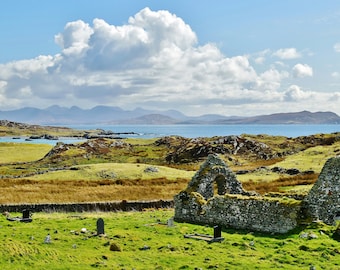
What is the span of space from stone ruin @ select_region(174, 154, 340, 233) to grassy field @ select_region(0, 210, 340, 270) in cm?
105

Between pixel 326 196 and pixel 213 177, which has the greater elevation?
pixel 213 177

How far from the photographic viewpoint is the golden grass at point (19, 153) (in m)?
123

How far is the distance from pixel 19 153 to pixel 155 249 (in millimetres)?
123363

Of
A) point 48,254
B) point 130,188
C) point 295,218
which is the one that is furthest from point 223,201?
point 130,188

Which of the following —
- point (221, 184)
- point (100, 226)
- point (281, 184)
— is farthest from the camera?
point (281, 184)

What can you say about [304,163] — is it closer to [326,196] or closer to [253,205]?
[253,205]

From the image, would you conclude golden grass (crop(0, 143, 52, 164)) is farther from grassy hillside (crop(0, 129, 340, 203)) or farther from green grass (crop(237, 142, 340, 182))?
green grass (crop(237, 142, 340, 182))

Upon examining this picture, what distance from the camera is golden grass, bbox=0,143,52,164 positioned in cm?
12344

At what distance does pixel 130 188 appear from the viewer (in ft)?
190

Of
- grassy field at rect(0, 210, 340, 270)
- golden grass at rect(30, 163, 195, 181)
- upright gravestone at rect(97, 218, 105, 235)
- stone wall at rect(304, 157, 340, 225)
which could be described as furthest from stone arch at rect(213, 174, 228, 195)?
golden grass at rect(30, 163, 195, 181)

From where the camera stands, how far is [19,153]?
13812cm

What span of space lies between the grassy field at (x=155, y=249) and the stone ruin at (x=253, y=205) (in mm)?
1048

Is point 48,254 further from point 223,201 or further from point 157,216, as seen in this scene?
point 157,216

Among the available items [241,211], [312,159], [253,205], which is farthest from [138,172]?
[253,205]
